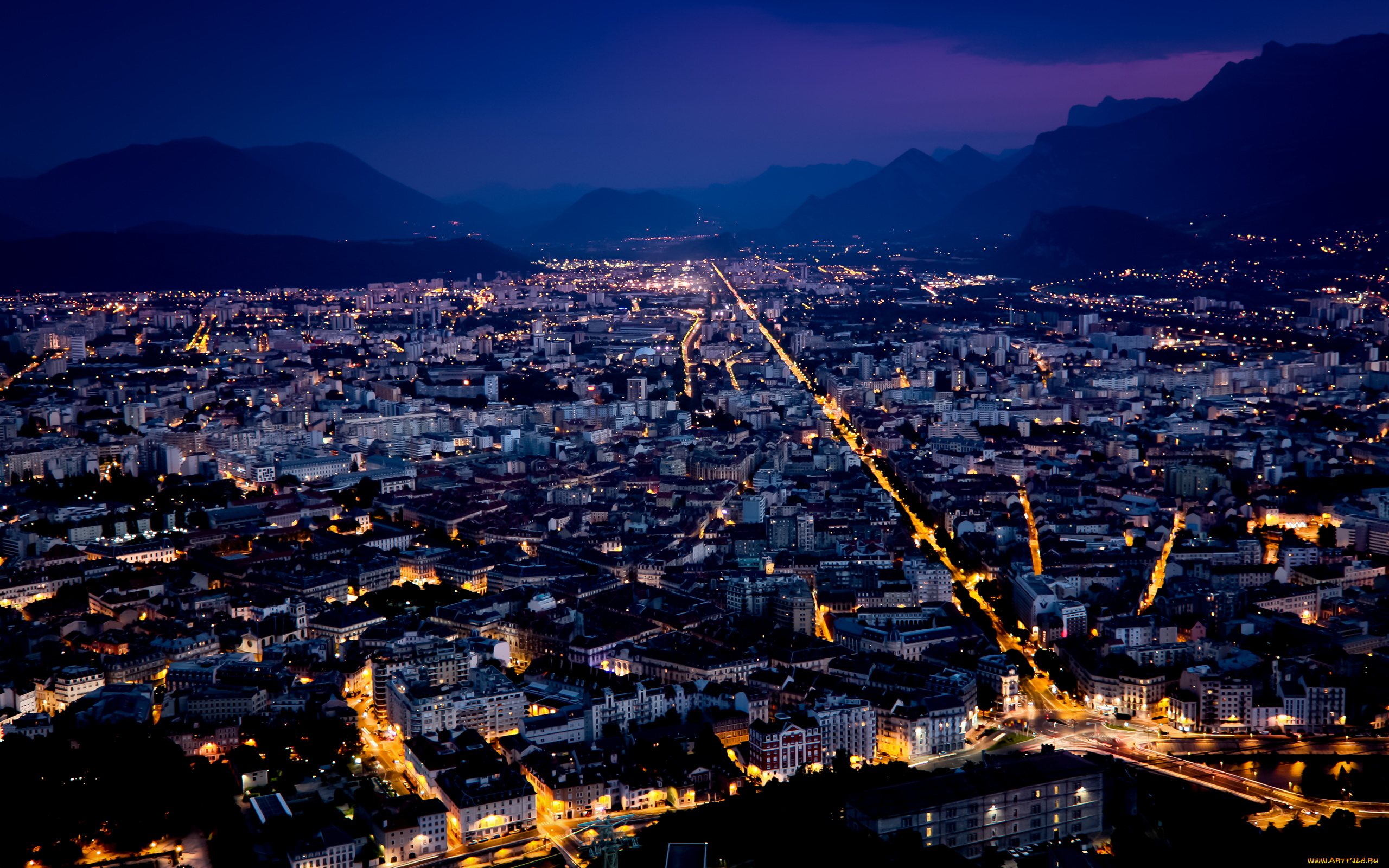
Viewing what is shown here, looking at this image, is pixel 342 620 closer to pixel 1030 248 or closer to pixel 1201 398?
pixel 1201 398

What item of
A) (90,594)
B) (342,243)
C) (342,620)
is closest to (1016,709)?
(342,620)

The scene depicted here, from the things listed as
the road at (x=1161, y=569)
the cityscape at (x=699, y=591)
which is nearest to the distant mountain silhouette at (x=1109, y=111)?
the cityscape at (x=699, y=591)

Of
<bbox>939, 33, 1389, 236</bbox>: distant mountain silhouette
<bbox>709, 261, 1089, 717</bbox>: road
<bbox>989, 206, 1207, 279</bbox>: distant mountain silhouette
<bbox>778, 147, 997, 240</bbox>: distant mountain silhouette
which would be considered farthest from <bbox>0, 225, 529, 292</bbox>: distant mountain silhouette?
<bbox>709, 261, 1089, 717</bbox>: road

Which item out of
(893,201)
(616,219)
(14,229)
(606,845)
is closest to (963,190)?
(893,201)

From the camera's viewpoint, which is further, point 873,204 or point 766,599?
point 873,204

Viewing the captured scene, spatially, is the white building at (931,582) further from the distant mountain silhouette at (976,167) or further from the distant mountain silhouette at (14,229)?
the distant mountain silhouette at (976,167)
